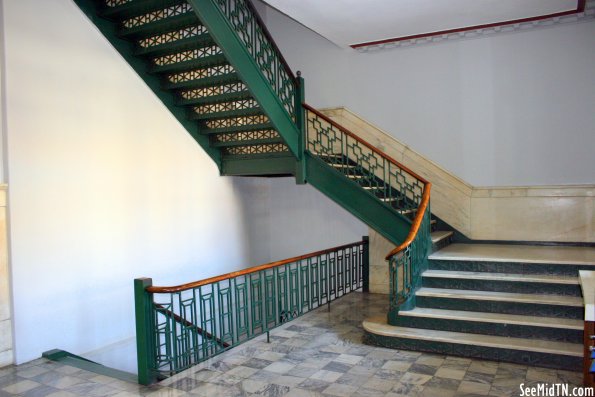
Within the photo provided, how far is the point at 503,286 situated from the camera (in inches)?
211

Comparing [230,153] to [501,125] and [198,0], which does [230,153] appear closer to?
[198,0]

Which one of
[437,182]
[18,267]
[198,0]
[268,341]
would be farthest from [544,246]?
[18,267]

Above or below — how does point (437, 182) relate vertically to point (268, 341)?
above

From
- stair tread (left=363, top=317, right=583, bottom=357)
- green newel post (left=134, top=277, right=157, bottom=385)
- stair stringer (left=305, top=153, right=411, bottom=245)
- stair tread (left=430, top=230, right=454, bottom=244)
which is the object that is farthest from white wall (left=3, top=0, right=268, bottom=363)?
stair tread (left=430, top=230, right=454, bottom=244)

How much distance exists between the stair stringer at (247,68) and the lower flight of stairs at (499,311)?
2.44 meters

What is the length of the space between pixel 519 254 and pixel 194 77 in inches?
181

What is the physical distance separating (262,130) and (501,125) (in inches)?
138

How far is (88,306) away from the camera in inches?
214

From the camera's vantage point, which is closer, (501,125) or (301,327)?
(301,327)

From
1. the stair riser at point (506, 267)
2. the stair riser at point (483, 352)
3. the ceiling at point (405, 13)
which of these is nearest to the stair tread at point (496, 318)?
the stair riser at point (483, 352)

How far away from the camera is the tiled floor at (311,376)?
4020mm

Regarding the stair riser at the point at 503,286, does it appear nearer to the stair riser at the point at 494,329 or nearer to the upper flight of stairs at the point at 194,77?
the stair riser at the point at 494,329

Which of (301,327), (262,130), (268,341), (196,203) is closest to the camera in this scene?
(268,341)

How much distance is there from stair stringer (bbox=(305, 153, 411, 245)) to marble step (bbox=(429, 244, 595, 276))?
560 mm
